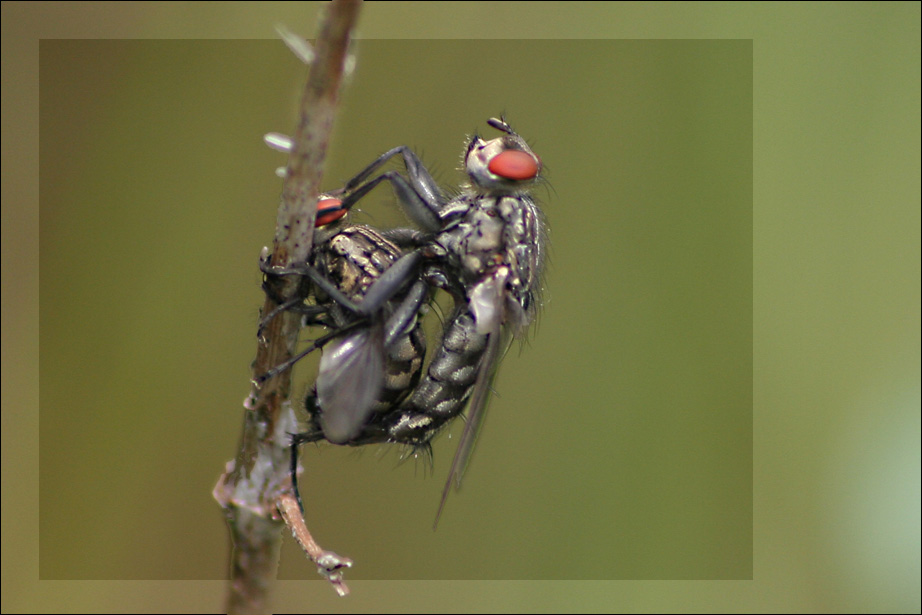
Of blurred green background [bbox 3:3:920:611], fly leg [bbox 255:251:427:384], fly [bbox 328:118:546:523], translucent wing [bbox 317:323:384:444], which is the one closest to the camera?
fly leg [bbox 255:251:427:384]

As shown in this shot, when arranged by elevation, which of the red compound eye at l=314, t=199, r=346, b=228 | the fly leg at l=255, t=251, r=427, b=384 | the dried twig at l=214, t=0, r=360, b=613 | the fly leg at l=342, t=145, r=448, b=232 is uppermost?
the fly leg at l=342, t=145, r=448, b=232

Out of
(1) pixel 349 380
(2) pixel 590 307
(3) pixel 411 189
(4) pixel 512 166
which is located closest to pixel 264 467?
(1) pixel 349 380

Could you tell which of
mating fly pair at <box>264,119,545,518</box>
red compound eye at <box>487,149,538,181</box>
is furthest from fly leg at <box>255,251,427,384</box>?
red compound eye at <box>487,149,538,181</box>

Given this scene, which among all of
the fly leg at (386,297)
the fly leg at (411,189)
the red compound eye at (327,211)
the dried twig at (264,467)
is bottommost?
the dried twig at (264,467)

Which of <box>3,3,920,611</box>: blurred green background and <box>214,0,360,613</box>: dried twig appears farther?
<box>3,3,920,611</box>: blurred green background

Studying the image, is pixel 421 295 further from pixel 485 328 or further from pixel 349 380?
pixel 349 380

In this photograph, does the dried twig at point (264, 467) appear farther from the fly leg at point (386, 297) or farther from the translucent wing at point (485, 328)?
the translucent wing at point (485, 328)

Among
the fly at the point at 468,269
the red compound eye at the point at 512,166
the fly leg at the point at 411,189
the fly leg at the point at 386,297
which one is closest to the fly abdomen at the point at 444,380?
the fly at the point at 468,269

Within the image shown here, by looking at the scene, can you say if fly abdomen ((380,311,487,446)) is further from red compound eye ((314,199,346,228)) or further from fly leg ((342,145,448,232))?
red compound eye ((314,199,346,228))
